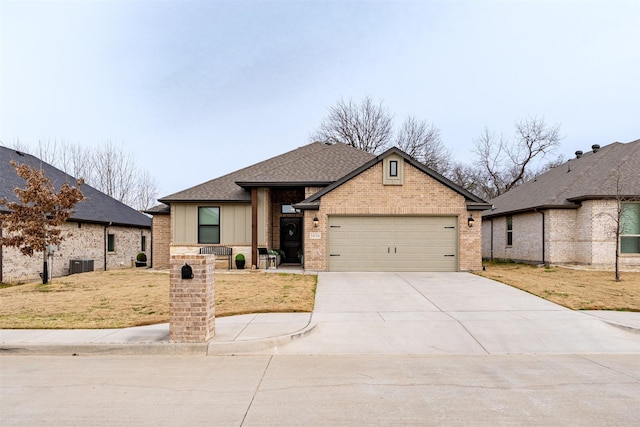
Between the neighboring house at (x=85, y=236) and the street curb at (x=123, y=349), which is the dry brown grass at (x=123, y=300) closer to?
the street curb at (x=123, y=349)

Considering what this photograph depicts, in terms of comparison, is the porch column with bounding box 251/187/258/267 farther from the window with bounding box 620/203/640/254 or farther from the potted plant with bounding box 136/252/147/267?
the window with bounding box 620/203/640/254

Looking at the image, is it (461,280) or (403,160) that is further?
(403,160)

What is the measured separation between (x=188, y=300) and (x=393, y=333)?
3798mm

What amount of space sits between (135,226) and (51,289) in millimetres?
13958

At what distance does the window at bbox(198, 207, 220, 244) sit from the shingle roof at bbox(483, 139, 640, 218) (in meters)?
15.1

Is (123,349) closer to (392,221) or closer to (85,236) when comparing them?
(392,221)

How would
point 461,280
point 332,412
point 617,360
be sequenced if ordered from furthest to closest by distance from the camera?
point 461,280
point 617,360
point 332,412

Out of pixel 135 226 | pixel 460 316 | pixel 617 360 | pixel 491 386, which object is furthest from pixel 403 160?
pixel 135 226

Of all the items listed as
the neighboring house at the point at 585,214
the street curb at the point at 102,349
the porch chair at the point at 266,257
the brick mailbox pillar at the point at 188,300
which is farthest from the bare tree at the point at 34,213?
the neighboring house at the point at 585,214

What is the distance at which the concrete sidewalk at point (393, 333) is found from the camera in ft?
22.4

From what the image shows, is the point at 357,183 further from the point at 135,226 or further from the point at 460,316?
the point at 135,226

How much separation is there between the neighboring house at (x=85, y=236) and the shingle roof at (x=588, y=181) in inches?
816

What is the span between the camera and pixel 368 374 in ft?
18.9

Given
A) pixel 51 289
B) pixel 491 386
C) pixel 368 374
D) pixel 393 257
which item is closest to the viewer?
pixel 491 386
